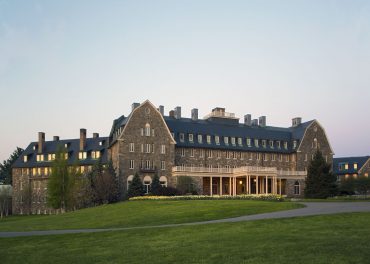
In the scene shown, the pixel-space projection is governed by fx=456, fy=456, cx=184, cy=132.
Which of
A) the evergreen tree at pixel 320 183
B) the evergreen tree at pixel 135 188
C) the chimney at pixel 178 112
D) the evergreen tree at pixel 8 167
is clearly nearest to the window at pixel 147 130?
the evergreen tree at pixel 135 188

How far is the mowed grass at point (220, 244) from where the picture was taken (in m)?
16.0

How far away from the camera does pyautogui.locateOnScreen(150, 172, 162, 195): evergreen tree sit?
60.2m

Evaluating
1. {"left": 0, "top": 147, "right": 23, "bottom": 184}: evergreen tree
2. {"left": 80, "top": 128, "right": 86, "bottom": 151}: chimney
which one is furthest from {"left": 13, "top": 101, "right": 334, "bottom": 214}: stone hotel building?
{"left": 0, "top": 147, "right": 23, "bottom": 184}: evergreen tree

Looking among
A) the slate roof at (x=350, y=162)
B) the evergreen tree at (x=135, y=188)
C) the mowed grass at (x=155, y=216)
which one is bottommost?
the mowed grass at (x=155, y=216)

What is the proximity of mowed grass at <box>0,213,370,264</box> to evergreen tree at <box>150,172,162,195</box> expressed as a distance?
111 feet

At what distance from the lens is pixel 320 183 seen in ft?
217

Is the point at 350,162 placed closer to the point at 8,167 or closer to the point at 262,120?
the point at 262,120

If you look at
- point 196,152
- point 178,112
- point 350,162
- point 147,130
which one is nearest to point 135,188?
point 147,130

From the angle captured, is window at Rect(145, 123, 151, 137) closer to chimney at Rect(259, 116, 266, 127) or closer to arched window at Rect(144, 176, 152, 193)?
arched window at Rect(144, 176, 152, 193)

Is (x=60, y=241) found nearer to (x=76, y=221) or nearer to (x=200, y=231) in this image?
(x=200, y=231)

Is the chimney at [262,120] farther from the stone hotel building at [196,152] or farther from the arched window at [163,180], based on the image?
the arched window at [163,180]

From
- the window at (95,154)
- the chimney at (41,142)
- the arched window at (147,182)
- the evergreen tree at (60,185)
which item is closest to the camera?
the evergreen tree at (60,185)

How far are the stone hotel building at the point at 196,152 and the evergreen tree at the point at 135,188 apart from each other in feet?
11.5

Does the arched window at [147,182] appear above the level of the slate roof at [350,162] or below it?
below
